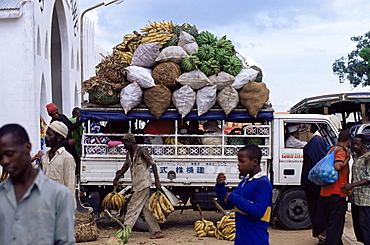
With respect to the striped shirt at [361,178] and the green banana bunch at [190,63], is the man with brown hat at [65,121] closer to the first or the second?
the green banana bunch at [190,63]

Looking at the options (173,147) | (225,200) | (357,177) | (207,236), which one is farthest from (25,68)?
(225,200)

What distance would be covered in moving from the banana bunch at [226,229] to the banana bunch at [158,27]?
12.8 ft

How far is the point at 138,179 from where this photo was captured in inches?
334

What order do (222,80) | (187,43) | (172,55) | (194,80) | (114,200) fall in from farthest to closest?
(187,43) → (172,55) → (222,80) → (194,80) → (114,200)

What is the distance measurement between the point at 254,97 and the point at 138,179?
2.46m

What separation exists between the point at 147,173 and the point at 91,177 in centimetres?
119

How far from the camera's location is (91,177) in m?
9.05

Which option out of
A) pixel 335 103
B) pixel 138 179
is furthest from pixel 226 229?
pixel 335 103

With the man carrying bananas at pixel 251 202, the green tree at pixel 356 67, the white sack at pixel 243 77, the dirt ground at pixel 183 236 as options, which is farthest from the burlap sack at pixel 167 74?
the green tree at pixel 356 67

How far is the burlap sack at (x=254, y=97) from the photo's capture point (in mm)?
8938

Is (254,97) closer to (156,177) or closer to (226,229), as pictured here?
(156,177)

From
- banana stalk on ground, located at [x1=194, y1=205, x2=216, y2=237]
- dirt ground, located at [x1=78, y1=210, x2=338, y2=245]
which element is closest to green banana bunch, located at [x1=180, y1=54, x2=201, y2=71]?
banana stalk on ground, located at [x1=194, y1=205, x2=216, y2=237]

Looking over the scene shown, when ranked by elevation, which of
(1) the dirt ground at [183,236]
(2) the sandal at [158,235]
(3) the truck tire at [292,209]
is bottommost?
(1) the dirt ground at [183,236]

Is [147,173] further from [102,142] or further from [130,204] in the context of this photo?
[102,142]
